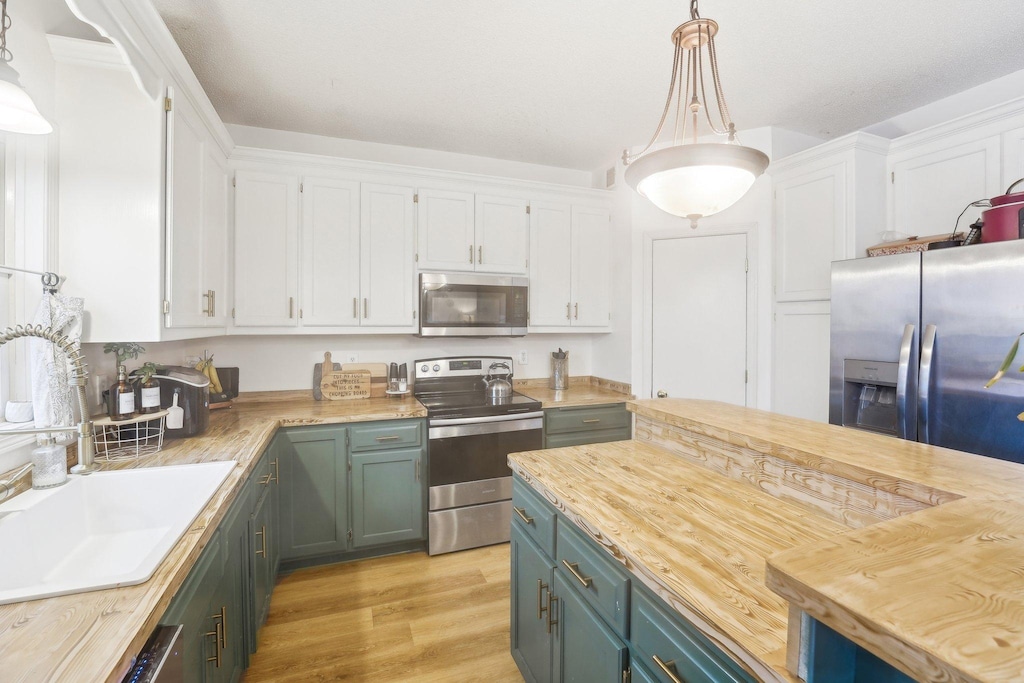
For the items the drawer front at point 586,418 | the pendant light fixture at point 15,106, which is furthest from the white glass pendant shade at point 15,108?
the drawer front at point 586,418

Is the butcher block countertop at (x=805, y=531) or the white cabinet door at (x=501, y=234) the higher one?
the white cabinet door at (x=501, y=234)

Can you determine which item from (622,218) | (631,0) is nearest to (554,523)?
(631,0)

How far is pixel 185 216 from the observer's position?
1.93 meters

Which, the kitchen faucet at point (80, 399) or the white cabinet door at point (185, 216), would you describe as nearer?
the kitchen faucet at point (80, 399)

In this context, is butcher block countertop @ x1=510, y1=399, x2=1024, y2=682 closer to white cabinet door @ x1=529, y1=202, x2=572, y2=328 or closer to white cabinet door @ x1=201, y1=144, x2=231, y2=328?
white cabinet door @ x1=529, y1=202, x2=572, y2=328

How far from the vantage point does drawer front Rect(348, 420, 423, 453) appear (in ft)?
8.70

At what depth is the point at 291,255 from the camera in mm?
2793

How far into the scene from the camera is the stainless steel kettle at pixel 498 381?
326 cm

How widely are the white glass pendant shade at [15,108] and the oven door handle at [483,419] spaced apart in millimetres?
2038

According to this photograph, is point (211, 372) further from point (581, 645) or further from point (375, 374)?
point (581, 645)

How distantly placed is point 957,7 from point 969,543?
2.34 meters

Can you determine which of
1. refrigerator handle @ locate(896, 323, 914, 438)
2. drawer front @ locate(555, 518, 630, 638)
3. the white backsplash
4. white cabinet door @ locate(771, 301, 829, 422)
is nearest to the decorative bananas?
the white backsplash

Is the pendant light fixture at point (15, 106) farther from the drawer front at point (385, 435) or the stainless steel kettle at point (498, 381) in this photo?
the stainless steel kettle at point (498, 381)

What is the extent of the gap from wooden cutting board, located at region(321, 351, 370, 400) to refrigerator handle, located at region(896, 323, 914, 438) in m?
2.98
